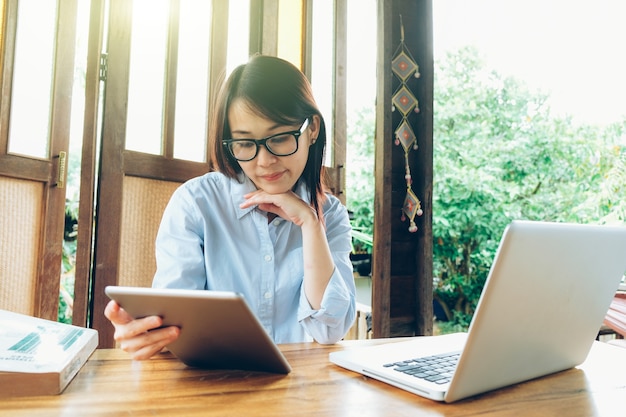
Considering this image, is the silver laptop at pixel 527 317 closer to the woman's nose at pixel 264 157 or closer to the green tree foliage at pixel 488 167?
the woman's nose at pixel 264 157

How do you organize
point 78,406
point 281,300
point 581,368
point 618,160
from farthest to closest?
point 618,160 < point 281,300 < point 581,368 < point 78,406

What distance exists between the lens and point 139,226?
199cm

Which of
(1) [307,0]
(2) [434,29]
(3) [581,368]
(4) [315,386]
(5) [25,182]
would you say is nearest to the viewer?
(4) [315,386]

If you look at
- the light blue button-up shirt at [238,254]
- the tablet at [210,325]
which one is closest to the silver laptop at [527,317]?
the tablet at [210,325]

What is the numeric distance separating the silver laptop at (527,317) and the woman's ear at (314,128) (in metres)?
0.67

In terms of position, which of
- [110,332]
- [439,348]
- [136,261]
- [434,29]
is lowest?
[110,332]

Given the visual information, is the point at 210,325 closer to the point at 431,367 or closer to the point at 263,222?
the point at 431,367

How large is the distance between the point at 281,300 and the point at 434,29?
2.13 meters

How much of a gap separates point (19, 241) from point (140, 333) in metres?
1.43

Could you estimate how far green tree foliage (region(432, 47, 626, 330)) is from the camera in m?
4.94

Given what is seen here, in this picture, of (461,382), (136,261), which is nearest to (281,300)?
(461,382)

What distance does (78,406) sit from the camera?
0.57 metres

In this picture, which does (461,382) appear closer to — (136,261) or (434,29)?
(136,261)

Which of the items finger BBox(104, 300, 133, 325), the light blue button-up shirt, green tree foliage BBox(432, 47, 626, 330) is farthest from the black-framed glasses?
green tree foliage BBox(432, 47, 626, 330)
